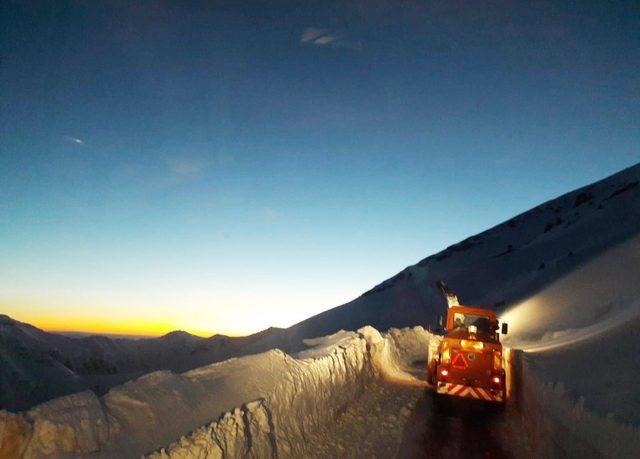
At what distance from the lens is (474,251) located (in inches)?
4449

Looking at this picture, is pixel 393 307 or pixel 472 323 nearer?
pixel 472 323

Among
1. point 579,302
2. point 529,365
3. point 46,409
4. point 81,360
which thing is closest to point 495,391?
point 529,365

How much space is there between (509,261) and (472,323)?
81647mm

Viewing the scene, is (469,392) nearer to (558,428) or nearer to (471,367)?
A: (471,367)

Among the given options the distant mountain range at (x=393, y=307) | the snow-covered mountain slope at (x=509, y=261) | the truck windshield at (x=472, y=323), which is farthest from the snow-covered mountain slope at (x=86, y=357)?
the truck windshield at (x=472, y=323)

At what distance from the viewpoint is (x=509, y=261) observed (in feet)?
301

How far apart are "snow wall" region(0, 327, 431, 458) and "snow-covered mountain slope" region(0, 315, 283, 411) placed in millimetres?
22442

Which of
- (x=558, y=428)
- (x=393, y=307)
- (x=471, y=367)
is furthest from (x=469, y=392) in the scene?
(x=393, y=307)

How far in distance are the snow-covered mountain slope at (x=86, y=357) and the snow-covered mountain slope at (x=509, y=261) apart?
14.6 meters

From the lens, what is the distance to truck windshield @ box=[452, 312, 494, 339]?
15.9 m

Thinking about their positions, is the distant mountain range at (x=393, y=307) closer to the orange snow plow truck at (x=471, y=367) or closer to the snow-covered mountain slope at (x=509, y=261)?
the snow-covered mountain slope at (x=509, y=261)

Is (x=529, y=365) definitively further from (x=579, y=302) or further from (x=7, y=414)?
(x=579, y=302)

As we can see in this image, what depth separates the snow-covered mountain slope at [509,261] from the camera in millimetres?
59000

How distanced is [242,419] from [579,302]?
32011mm
